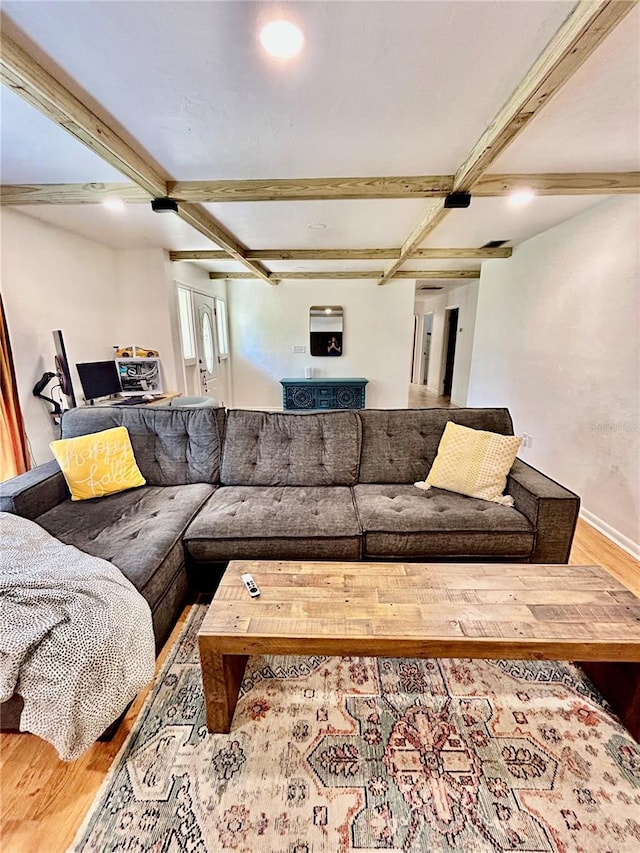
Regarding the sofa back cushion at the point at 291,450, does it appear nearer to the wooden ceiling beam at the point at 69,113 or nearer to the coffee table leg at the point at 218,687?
the coffee table leg at the point at 218,687

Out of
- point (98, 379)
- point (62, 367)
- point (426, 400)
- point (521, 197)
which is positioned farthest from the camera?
point (426, 400)

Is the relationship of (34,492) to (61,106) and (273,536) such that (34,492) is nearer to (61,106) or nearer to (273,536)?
A: (273,536)

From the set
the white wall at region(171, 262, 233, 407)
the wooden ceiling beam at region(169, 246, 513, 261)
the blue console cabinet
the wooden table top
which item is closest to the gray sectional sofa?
the wooden table top

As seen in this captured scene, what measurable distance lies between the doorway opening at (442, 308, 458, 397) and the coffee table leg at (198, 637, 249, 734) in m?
7.51

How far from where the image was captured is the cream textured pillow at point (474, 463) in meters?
2.12

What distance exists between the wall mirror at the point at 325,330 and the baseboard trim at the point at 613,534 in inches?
179

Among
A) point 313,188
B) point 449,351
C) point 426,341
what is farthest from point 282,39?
point 426,341

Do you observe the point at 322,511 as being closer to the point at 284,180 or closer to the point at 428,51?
the point at 428,51

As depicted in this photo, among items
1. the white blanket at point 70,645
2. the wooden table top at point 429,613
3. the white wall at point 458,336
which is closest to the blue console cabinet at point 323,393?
the white wall at point 458,336

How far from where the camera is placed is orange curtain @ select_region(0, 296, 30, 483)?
275 cm

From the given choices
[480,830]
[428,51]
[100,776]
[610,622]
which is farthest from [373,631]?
[428,51]

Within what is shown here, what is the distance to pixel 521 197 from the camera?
2674 mm

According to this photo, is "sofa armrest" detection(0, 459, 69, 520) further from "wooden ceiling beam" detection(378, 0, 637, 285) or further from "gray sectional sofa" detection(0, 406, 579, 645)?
"wooden ceiling beam" detection(378, 0, 637, 285)

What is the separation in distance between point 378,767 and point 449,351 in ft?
26.1
